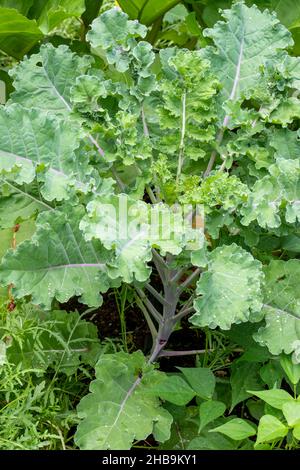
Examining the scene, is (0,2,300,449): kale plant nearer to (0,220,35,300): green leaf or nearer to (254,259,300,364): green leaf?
(254,259,300,364): green leaf

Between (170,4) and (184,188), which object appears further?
(170,4)

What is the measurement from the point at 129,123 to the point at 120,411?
1.83 feet

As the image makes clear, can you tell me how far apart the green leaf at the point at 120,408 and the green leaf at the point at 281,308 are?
24 centimetres

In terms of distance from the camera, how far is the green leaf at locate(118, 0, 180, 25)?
6.33ft

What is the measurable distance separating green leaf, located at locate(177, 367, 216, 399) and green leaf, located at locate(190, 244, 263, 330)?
5.6 inches

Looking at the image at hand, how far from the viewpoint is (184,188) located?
1.45m

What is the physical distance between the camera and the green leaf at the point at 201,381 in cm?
133

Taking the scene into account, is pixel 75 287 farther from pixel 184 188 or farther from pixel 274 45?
pixel 274 45

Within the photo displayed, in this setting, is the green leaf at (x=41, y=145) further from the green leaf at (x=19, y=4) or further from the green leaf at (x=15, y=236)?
the green leaf at (x=19, y=4)

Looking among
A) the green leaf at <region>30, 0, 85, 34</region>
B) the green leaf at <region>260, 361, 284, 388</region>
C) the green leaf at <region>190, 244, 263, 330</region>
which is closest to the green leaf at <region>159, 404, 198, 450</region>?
the green leaf at <region>260, 361, 284, 388</region>

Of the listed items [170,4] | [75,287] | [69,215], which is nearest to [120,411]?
[75,287]

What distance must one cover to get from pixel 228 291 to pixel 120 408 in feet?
1.08
